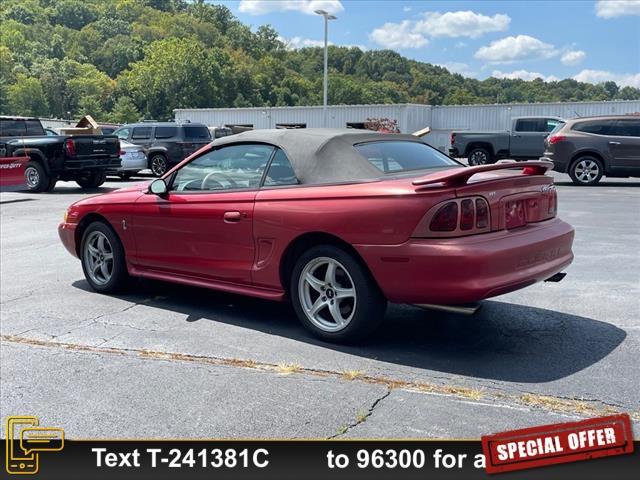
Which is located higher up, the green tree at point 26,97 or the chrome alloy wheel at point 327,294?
the green tree at point 26,97

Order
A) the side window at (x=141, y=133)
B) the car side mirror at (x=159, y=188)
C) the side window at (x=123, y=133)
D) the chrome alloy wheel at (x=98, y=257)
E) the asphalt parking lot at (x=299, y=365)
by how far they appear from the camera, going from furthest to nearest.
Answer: the side window at (x=123, y=133), the side window at (x=141, y=133), the chrome alloy wheel at (x=98, y=257), the car side mirror at (x=159, y=188), the asphalt parking lot at (x=299, y=365)

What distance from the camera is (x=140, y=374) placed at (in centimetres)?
445

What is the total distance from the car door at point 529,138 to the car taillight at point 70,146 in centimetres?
1430

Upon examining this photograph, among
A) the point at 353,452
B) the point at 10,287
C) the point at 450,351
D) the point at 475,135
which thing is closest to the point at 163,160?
the point at 475,135

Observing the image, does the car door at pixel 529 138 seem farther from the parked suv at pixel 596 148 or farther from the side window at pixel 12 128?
the side window at pixel 12 128

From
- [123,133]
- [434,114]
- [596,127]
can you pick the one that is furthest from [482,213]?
[434,114]

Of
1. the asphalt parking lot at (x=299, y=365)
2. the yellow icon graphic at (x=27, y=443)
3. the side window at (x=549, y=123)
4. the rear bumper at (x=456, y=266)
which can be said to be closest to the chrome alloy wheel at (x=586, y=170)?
the side window at (x=549, y=123)

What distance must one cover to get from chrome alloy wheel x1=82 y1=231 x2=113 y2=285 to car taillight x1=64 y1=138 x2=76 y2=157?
447 inches

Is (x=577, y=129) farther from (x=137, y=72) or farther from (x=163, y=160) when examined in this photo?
(x=137, y=72)

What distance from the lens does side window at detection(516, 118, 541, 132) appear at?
2408 cm

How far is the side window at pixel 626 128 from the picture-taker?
16.8 m

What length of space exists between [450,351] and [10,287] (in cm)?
469

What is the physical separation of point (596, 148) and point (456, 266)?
1422cm

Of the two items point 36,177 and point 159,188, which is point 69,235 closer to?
point 159,188
